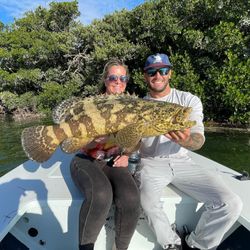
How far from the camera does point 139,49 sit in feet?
69.2

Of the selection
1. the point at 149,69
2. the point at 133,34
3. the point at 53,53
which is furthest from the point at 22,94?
the point at 149,69

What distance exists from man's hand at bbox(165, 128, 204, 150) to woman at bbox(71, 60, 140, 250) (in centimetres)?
62

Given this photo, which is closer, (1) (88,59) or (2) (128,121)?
(2) (128,121)

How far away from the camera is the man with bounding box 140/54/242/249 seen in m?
3.56

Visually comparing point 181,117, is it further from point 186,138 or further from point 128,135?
point 128,135

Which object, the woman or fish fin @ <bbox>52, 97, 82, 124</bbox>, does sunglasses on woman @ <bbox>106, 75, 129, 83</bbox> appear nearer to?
fish fin @ <bbox>52, 97, 82, 124</bbox>

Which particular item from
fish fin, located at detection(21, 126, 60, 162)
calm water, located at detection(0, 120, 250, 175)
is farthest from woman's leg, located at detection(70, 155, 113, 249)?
calm water, located at detection(0, 120, 250, 175)

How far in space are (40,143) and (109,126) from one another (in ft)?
2.21

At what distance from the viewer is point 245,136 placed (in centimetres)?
1500

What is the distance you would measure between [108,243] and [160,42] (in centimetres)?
1779

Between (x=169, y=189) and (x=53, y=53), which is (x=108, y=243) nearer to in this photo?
(x=169, y=189)

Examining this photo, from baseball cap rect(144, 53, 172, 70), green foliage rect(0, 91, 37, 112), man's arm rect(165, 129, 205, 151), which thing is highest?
baseball cap rect(144, 53, 172, 70)

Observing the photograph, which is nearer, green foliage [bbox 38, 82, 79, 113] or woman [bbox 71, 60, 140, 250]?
woman [bbox 71, 60, 140, 250]

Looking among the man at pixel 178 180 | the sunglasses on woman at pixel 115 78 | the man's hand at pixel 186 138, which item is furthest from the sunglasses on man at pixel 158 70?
the man's hand at pixel 186 138
